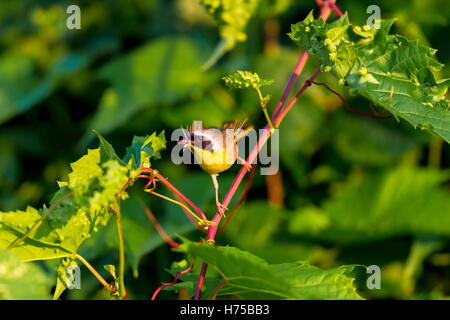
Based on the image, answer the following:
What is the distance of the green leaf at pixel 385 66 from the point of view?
620mm

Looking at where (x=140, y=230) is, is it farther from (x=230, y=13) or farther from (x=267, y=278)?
(x=267, y=278)

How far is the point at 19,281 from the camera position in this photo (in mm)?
550

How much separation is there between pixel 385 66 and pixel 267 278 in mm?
269

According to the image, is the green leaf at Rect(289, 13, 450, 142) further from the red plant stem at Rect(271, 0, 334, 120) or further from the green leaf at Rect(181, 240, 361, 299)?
the green leaf at Rect(181, 240, 361, 299)

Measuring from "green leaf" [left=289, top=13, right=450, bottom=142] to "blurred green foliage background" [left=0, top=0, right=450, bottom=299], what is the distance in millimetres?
641

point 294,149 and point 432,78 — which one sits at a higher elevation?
point 432,78

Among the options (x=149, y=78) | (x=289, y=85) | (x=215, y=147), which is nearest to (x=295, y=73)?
(x=289, y=85)

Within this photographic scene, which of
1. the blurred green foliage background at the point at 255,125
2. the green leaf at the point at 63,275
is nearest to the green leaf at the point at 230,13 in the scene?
the blurred green foliage background at the point at 255,125

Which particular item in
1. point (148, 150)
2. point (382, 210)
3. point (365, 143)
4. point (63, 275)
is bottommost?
point (382, 210)
